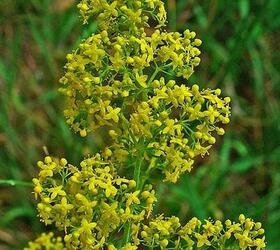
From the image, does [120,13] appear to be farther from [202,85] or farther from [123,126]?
[202,85]

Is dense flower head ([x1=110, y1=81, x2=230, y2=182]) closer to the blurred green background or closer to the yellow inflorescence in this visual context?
the yellow inflorescence

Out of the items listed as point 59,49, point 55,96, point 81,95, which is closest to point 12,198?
point 55,96

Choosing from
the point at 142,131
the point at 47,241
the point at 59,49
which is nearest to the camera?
the point at 142,131

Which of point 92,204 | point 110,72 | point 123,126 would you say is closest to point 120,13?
point 110,72

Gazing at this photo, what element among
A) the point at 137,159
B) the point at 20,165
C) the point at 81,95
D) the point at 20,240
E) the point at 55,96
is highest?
the point at 81,95

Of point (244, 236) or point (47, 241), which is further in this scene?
point (47, 241)

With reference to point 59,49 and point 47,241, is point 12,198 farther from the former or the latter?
point 47,241
